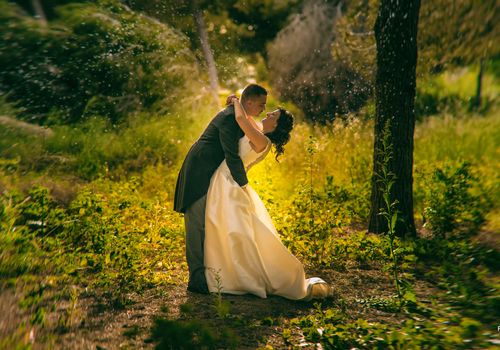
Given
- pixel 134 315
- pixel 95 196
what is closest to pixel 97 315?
pixel 134 315

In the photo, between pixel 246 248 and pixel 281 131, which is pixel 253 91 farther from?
pixel 246 248

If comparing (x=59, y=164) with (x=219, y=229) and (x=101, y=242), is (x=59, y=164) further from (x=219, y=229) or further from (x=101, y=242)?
(x=219, y=229)

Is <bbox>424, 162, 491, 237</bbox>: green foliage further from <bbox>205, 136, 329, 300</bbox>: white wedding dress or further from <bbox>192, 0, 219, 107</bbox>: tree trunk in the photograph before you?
<bbox>192, 0, 219, 107</bbox>: tree trunk

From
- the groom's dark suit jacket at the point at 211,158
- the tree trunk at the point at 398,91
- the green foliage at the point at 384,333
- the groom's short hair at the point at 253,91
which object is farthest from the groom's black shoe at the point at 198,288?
the tree trunk at the point at 398,91

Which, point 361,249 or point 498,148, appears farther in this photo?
point 498,148

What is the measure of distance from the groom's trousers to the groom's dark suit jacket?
73 mm

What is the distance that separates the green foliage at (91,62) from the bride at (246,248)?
726 centimetres

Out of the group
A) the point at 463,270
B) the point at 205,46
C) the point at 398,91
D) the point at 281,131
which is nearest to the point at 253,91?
the point at 281,131

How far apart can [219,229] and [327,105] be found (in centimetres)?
1022

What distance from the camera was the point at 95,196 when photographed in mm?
5512

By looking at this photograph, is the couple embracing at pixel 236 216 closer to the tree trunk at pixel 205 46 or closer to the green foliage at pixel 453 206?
the green foliage at pixel 453 206

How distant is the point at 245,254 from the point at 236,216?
0.31 meters

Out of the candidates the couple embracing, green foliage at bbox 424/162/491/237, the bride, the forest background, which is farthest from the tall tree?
the bride

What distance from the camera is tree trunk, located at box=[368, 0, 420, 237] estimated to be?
5.55m
